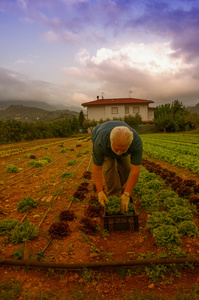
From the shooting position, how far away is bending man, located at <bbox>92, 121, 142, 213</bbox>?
2846mm

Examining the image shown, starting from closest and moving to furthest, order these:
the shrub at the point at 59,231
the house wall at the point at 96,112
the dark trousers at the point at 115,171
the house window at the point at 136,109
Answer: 1. the shrub at the point at 59,231
2. the dark trousers at the point at 115,171
3. the house wall at the point at 96,112
4. the house window at the point at 136,109

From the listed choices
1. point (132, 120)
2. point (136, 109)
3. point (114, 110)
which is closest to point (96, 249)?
point (132, 120)

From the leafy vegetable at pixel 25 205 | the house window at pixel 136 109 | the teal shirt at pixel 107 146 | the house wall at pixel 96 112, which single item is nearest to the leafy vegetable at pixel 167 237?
the teal shirt at pixel 107 146

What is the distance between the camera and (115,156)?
12.4 ft

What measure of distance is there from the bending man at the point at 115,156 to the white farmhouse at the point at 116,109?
139 feet

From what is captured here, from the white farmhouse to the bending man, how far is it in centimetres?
4230

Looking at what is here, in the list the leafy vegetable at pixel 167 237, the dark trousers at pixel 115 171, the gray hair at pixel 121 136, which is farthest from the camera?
the dark trousers at pixel 115 171

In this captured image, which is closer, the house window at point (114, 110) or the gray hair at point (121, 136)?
the gray hair at point (121, 136)

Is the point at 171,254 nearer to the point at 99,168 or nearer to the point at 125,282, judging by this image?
the point at 125,282

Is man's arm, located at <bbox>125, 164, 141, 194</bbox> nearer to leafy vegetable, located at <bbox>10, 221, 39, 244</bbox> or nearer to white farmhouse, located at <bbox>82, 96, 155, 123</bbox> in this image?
leafy vegetable, located at <bbox>10, 221, 39, 244</bbox>

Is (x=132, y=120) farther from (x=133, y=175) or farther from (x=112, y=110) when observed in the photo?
(x=133, y=175)

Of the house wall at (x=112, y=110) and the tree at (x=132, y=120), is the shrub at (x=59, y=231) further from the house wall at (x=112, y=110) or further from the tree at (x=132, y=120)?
the house wall at (x=112, y=110)

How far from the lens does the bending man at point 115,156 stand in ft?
9.34

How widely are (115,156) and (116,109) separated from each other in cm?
4381
